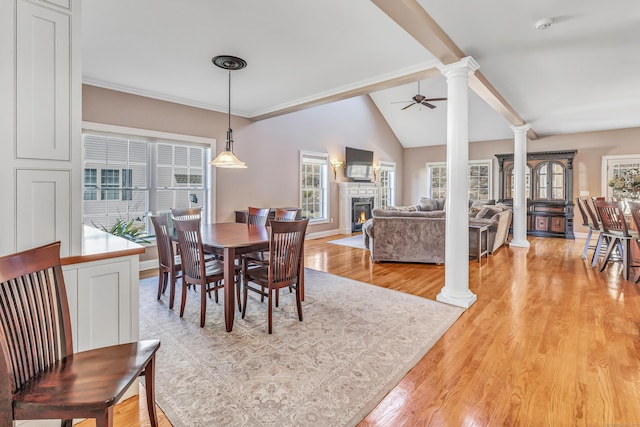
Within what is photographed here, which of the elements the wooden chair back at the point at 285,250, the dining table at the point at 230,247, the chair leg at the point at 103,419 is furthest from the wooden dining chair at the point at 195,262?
the chair leg at the point at 103,419

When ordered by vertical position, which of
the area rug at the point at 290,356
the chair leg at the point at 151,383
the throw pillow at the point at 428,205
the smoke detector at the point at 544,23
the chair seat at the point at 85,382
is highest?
the smoke detector at the point at 544,23

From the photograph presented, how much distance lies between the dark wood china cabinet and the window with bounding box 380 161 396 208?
3.35m

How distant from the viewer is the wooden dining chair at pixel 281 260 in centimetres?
274

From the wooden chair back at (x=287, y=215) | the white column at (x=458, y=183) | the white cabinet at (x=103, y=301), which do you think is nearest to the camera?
the white cabinet at (x=103, y=301)

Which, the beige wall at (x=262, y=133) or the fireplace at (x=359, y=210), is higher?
the beige wall at (x=262, y=133)

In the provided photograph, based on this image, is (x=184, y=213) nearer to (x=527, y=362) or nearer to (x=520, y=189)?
(x=527, y=362)

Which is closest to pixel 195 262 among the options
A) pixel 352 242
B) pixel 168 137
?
pixel 168 137

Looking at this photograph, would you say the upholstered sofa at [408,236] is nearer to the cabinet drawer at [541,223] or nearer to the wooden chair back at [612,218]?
the wooden chair back at [612,218]

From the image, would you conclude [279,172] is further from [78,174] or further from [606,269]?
[606,269]

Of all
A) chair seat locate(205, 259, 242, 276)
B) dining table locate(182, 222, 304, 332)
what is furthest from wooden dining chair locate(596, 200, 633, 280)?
chair seat locate(205, 259, 242, 276)

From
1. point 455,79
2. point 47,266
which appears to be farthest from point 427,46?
point 47,266

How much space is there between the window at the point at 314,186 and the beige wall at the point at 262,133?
200mm

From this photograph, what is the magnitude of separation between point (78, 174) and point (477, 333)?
3073 millimetres

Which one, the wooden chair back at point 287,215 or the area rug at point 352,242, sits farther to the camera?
the area rug at point 352,242
